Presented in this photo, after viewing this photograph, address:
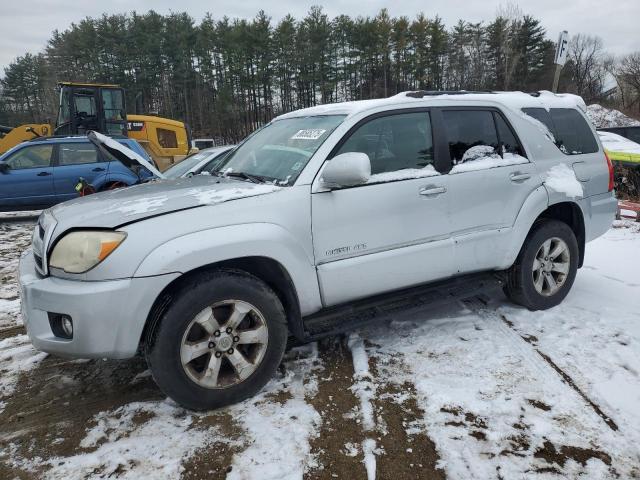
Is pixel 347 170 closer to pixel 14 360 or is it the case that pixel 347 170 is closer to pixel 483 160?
pixel 483 160

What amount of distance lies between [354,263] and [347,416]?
948 mm

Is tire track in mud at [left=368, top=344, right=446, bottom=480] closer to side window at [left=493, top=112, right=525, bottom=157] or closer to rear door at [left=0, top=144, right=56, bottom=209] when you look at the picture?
side window at [left=493, top=112, right=525, bottom=157]

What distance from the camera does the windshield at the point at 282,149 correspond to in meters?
3.01

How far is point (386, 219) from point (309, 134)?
845 millimetres

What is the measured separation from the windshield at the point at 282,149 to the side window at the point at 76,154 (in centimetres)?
711

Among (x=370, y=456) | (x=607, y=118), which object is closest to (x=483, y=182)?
(x=370, y=456)

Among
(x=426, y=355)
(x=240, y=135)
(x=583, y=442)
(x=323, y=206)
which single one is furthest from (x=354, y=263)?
(x=240, y=135)

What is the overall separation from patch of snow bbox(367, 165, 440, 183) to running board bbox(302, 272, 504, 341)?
2.72 feet

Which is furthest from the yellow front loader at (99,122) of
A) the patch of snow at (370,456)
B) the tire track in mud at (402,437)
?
the patch of snow at (370,456)

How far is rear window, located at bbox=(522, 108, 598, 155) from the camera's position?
393 cm

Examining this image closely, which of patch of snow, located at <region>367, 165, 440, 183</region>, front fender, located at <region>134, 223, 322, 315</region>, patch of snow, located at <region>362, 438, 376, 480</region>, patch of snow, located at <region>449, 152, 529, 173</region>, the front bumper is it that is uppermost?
patch of snow, located at <region>449, 152, 529, 173</region>

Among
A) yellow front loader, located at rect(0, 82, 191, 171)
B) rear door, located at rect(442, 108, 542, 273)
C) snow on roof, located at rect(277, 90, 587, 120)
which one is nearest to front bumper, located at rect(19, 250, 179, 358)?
snow on roof, located at rect(277, 90, 587, 120)

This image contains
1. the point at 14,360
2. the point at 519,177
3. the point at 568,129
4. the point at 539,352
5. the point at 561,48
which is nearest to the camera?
the point at 539,352

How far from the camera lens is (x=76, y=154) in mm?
9492
